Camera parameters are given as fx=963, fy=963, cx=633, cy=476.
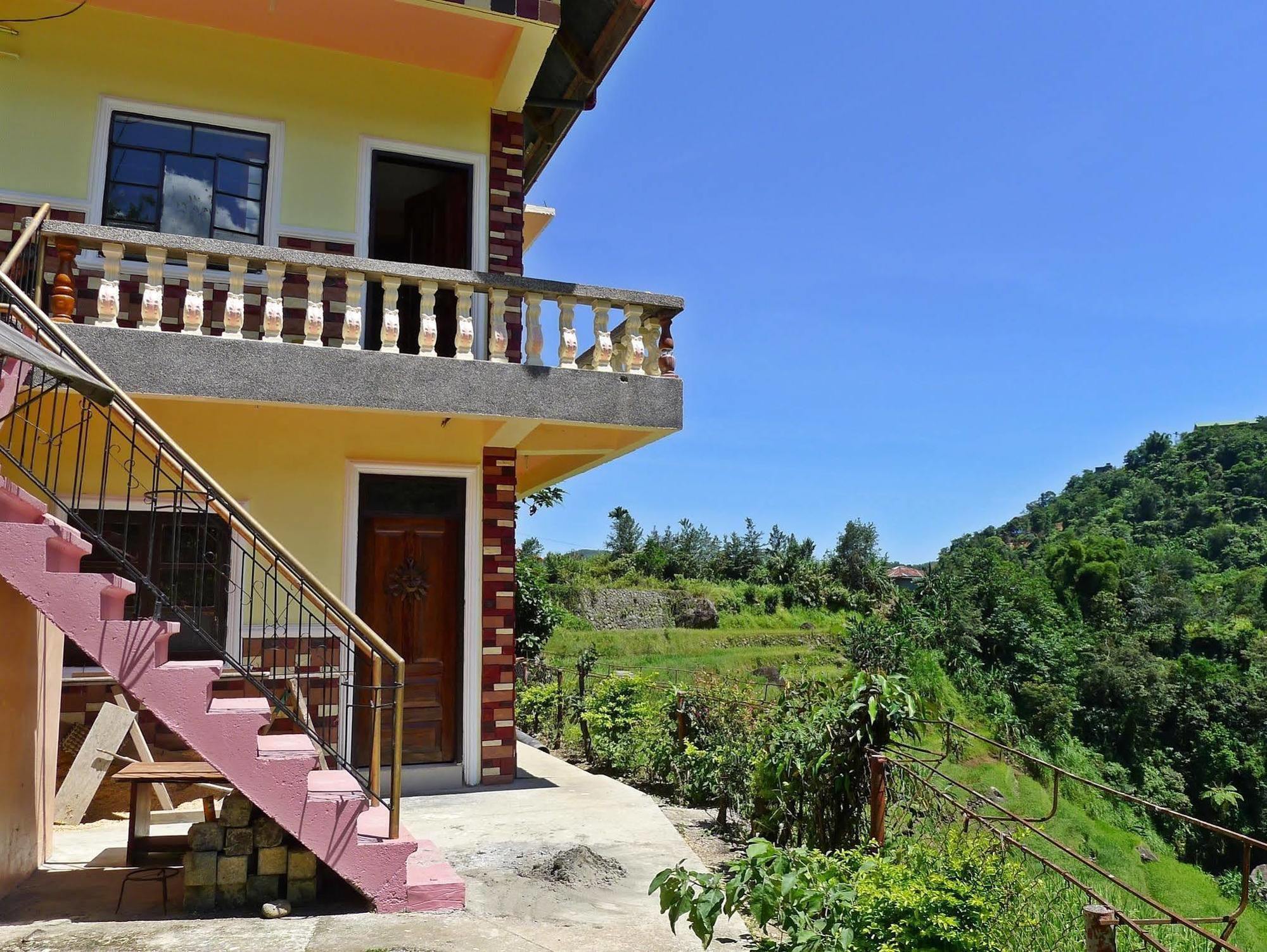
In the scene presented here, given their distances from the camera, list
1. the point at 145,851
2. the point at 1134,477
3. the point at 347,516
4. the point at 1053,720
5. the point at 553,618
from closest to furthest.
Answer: the point at 145,851 → the point at 347,516 → the point at 553,618 → the point at 1053,720 → the point at 1134,477

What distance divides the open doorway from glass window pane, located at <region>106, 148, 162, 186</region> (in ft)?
5.71

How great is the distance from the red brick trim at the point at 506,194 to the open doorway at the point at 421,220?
0.21 m

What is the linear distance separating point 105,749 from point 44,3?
596 cm

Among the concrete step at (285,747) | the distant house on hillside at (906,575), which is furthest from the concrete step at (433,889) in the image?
the distant house on hillside at (906,575)

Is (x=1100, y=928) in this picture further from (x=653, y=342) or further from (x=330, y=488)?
(x=330, y=488)

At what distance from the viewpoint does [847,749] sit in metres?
5.99

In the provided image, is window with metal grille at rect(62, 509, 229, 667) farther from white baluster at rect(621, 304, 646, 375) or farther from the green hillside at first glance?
the green hillside

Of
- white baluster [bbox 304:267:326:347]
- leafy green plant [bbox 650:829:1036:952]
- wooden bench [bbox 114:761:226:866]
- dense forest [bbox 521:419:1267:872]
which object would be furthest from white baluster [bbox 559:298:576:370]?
dense forest [bbox 521:419:1267:872]

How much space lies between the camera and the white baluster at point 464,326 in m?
7.60

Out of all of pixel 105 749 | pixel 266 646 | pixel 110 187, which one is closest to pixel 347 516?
pixel 266 646

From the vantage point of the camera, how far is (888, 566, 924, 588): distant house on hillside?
57675 millimetres

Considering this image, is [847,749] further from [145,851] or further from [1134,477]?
[1134,477]

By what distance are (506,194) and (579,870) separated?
→ 19.7 ft

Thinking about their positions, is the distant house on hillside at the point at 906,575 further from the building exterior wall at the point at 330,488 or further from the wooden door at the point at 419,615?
the wooden door at the point at 419,615
